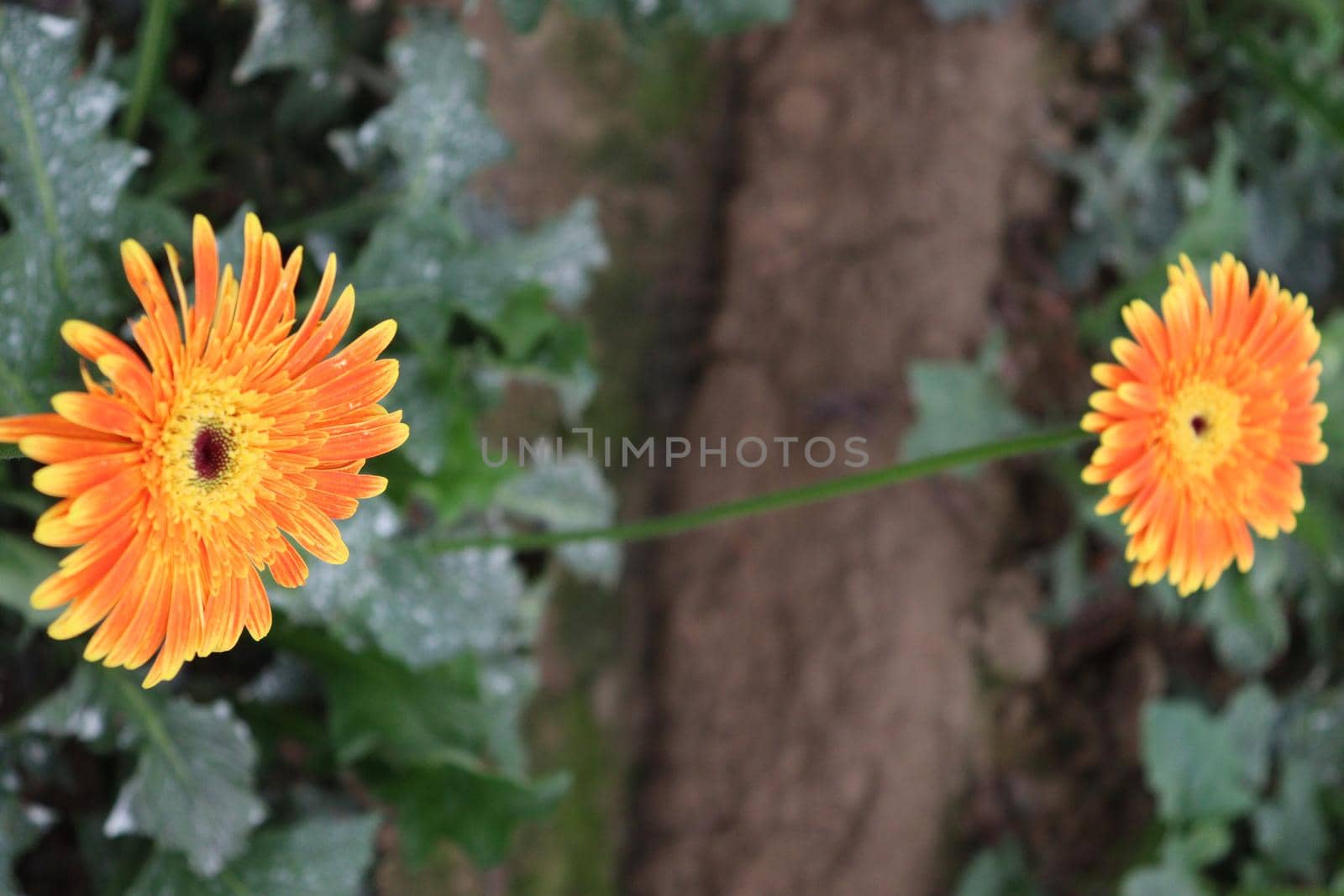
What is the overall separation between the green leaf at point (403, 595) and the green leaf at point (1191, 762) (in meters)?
1.20

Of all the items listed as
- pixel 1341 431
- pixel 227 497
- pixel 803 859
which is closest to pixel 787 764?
pixel 803 859

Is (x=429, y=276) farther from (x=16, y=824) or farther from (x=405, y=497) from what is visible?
(x=16, y=824)

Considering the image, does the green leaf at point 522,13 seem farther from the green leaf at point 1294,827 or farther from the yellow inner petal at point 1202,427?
the green leaf at point 1294,827

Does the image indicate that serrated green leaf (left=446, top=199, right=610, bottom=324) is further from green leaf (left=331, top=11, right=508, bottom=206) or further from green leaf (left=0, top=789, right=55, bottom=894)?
green leaf (left=0, top=789, right=55, bottom=894)

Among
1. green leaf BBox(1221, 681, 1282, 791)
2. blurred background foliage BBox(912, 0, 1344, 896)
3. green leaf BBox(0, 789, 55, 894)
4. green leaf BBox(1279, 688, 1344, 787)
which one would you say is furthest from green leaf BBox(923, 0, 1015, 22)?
green leaf BBox(0, 789, 55, 894)

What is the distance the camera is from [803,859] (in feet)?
6.88

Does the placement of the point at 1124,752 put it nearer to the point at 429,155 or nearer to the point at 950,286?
the point at 950,286

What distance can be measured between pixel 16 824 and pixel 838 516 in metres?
1.42

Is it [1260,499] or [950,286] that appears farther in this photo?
[950,286]

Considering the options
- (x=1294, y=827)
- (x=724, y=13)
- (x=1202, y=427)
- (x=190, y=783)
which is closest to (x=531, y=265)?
(x=724, y=13)

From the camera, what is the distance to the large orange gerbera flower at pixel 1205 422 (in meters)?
0.97

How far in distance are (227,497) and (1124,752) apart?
2063 millimetres

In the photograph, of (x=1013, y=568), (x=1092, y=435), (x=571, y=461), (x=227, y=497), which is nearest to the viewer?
(x=227, y=497)

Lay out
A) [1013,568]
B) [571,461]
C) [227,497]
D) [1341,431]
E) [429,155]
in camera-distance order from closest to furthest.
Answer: [227,497] < [429,155] < [571,461] < [1341,431] < [1013,568]
